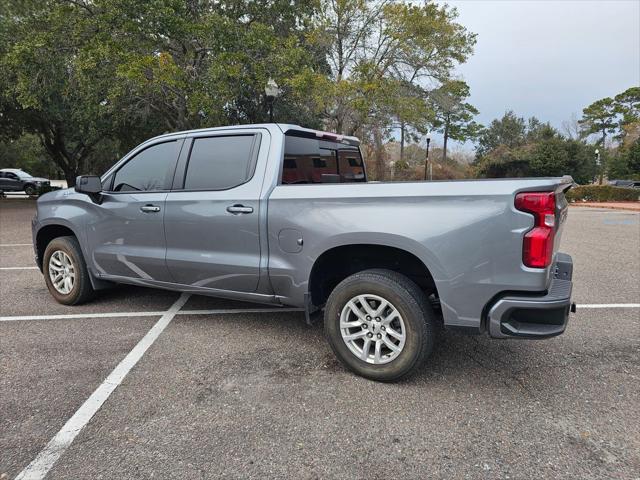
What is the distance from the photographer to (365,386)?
317cm

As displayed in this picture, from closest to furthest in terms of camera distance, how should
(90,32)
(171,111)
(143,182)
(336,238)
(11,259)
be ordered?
(336,238) → (143,182) → (11,259) → (90,32) → (171,111)

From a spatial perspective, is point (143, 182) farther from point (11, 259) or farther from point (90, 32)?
point (90, 32)

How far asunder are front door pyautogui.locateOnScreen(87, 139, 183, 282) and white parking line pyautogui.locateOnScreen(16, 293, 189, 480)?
28.1 inches

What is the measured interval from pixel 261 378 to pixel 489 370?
1.74 meters

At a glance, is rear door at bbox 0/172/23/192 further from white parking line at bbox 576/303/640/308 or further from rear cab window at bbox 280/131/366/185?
white parking line at bbox 576/303/640/308

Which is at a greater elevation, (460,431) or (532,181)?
(532,181)

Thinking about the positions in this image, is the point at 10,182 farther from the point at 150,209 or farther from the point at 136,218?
the point at 150,209

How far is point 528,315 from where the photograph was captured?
2.80 meters

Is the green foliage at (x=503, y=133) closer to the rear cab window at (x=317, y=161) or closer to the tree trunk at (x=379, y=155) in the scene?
the tree trunk at (x=379, y=155)

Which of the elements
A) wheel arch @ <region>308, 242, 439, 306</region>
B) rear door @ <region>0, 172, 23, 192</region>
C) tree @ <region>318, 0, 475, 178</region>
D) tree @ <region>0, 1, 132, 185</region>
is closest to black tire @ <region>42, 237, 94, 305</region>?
wheel arch @ <region>308, 242, 439, 306</region>

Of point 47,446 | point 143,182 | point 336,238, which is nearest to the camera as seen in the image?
point 47,446

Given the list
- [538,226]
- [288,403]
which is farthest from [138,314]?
[538,226]

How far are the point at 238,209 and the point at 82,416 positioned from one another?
181 centimetres

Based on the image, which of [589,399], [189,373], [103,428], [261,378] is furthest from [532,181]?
[103,428]
